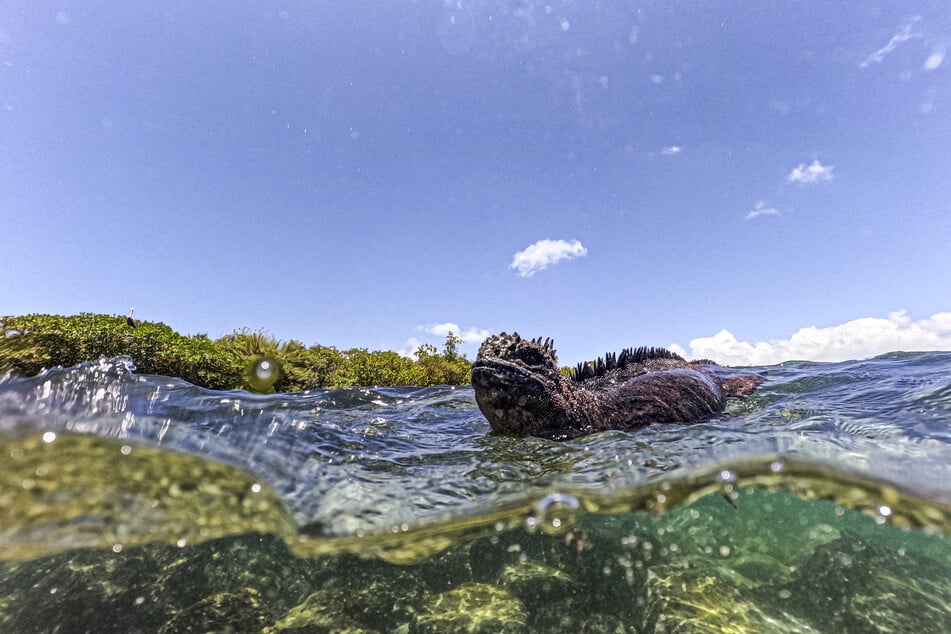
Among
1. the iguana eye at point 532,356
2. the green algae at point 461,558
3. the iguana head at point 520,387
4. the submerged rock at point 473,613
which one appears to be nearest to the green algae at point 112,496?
the green algae at point 461,558

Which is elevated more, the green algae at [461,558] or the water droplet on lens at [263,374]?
the water droplet on lens at [263,374]

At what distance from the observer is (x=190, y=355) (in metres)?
8.29

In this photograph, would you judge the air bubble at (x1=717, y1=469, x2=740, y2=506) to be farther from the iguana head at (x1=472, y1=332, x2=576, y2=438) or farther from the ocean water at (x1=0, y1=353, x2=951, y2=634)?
the iguana head at (x1=472, y1=332, x2=576, y2=438)

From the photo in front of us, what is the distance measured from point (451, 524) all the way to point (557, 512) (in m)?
1.04

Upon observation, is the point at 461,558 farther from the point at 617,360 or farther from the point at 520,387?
the point at 617,360

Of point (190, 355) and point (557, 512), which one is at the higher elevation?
point (190, 355)

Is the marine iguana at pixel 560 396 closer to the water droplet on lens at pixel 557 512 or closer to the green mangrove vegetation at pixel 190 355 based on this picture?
the water droplet on lens at pixel 557 512

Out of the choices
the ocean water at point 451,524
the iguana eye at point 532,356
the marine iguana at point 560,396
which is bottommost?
the ocean water at point 451,524

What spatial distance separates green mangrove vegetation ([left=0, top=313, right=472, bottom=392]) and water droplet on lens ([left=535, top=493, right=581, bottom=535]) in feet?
19.9

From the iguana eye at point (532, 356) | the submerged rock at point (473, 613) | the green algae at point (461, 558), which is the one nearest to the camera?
the submerged rock at point (473, 613)

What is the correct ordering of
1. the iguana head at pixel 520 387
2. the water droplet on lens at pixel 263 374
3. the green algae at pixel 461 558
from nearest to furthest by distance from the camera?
the green algae at pixel 461 558, the iguana head at pixel 520 387, the water droplet on lens at pixel 263 374

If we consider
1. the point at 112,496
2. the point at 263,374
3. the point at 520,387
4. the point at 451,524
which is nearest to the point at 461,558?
the point at 451,524

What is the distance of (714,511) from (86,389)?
716 cm

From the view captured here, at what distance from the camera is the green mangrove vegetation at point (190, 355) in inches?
285
